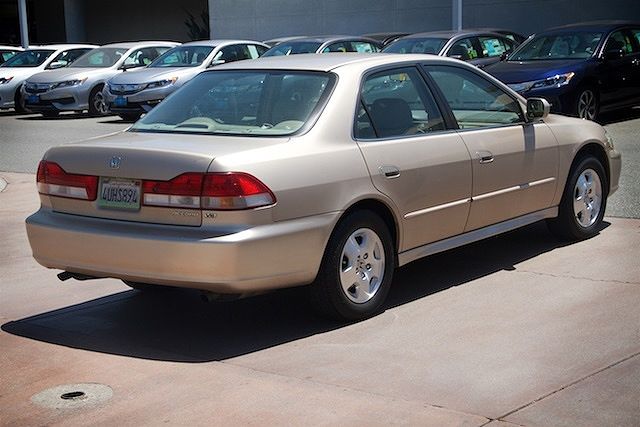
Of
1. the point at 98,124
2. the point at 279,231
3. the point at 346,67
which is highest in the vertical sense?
the point at 346,67

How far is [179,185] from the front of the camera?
593cm

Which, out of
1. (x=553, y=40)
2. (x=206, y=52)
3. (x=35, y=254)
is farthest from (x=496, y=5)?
(x=35, y=254)

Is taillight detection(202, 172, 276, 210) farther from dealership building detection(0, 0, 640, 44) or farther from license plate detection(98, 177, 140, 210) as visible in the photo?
dealership building detection(0, 0, 640, 44)

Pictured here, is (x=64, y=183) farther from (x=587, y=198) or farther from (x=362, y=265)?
(x=587, y=198)

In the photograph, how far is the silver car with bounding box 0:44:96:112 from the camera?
24094 millimetres

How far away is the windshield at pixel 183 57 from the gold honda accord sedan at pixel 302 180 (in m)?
14.4

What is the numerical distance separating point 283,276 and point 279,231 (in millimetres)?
254

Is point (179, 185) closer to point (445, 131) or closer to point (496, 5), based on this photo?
point (445, 131)

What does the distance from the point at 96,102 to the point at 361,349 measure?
1785cm

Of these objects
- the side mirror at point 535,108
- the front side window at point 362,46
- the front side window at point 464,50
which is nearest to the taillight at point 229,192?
the side mirror at point 535,108

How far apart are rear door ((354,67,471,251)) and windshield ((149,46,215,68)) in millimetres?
14855

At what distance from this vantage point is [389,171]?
6.61 meters

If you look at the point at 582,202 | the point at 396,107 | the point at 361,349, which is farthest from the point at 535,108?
the point at 361,349

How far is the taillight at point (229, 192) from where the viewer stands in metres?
5.84
